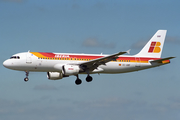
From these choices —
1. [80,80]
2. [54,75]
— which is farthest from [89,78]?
[54,75]

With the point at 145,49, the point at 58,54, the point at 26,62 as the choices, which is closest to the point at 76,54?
the point at 58,54

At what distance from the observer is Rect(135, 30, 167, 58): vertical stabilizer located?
64062 millimetres

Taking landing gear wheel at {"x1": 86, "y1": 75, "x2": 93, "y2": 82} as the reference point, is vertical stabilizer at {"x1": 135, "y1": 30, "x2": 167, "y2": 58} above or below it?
above

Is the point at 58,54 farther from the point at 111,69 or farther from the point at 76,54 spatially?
the point at 111,69

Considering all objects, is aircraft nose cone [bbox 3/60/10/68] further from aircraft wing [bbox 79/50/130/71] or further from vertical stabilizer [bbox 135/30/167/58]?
vertical stabilizer [bbox 135/30/167/58]

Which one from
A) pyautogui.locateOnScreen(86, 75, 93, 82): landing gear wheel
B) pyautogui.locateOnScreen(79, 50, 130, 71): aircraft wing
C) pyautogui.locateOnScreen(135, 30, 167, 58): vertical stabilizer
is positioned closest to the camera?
pyautogui.locateOnScreen(79, 50, 130, 71): aircraft wing

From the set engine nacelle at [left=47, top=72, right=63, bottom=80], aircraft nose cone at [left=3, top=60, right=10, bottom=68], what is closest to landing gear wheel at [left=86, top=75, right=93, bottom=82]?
engine nacelle at [left=47, top=72, right=63, bottom=80]

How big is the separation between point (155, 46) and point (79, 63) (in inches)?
633

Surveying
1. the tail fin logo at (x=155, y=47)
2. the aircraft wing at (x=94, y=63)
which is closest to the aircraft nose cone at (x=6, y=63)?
the aircraft wing at (x=94, y=63)

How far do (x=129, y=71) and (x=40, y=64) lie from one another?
51.9 ft

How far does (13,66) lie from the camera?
56.2 meters

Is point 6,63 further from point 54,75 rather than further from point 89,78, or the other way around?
point 89,78

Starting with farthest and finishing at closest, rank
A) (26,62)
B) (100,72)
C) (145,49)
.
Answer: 1. (145,49)
2. (100,72)
3. (26,62)

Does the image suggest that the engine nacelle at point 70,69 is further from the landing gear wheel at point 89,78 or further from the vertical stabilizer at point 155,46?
the vertical stabilizer at point 155,46
